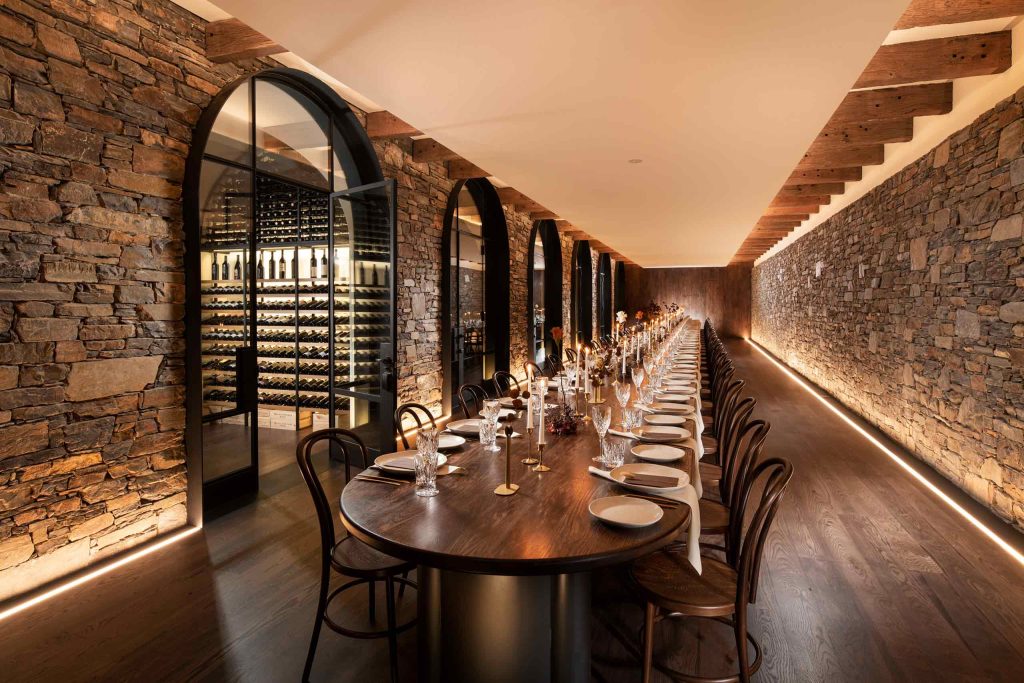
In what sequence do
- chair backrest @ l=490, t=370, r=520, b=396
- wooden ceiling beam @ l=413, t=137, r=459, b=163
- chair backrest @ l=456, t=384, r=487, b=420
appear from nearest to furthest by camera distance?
chair backrest @ l=456, t=384, r=487, b=420 → chair backrest @ l=490, t=370, r=520, b=396 → wooden ceiling beam @ l=413, t=137, r=459, b=163

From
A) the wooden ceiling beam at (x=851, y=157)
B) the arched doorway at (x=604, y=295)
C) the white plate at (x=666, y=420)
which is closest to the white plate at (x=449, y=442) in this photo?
the white plate at (x=666, y=420)

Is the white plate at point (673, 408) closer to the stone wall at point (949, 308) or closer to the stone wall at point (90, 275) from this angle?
the stone wall at point (949, 308)

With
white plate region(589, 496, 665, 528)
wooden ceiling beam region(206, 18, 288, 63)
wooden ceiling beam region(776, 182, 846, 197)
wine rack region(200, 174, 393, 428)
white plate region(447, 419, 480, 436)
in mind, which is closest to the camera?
white plate region(589, 496, 665, 528)

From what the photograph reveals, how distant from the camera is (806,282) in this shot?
10.1 metres

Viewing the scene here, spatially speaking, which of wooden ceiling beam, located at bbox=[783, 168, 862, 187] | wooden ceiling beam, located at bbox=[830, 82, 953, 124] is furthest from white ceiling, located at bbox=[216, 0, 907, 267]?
wooden ceiling beam, located at bbox=[783, 168, 862, 187]

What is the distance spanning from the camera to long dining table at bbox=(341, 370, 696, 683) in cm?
155

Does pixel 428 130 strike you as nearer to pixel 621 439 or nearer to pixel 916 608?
pixel 621 439

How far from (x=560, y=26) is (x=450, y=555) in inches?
85.4

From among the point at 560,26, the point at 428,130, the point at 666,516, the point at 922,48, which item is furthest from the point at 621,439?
the point at 922,48

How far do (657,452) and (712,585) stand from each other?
2.38ft

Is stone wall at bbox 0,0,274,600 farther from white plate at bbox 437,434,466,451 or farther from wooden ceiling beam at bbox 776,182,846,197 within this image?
wooden ceiling beam at bbox 776,182,846,197

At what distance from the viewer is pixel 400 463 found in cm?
232

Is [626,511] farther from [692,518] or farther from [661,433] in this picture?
[661,433]

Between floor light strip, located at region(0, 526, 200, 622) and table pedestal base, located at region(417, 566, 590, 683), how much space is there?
2.10 metres
